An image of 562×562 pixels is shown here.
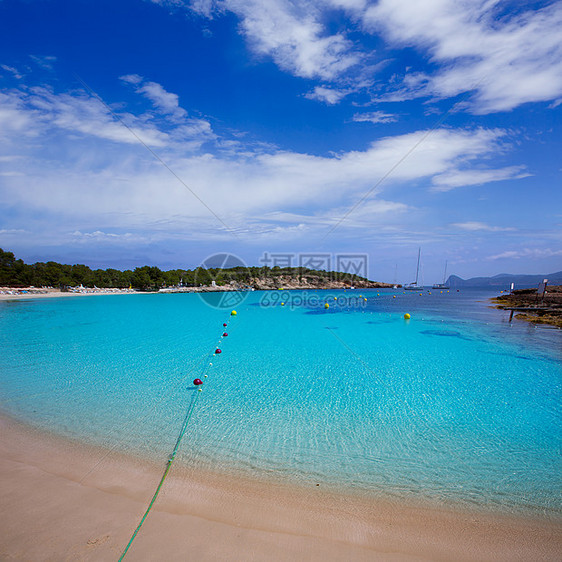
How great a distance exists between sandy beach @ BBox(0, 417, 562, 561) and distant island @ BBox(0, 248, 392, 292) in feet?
254

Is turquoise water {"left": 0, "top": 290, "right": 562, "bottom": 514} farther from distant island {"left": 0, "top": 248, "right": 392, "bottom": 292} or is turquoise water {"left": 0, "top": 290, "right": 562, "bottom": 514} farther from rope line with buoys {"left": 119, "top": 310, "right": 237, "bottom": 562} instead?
distant island {"left": 0, "top": 248, "right": 392, "bottom": 292}

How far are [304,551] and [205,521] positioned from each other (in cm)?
140

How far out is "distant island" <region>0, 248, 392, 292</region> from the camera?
2594 inches

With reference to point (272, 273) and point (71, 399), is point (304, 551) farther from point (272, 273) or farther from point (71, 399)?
point (272, 273)

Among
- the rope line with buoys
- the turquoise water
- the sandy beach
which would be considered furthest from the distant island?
the sandy beach

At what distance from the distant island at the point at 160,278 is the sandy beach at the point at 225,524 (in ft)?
254

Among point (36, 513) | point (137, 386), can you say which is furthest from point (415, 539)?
point (137, 386)

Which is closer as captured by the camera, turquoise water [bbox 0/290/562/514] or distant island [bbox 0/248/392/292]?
turquoise water [bbox 0/290/562/514]

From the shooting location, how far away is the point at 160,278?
88.6m

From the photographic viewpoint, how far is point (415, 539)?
12.7 ft

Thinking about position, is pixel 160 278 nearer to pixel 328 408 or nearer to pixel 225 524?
pixel 328 408

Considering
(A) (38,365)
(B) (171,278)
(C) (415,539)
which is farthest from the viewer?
(B) (171,278)

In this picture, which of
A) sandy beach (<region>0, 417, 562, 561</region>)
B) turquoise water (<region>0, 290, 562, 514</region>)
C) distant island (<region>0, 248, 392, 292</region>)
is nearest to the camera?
sandy beach (<region>0, 417, 562, 561</region>)

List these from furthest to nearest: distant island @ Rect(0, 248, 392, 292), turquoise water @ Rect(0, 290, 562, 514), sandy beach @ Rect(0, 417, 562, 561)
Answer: distant island @ Rect(0, 248, 392, 292) < turquoise water @ Rect(0, 290, 562, 514) < sandy beach @ Rect(0, 417, 562, 561)
